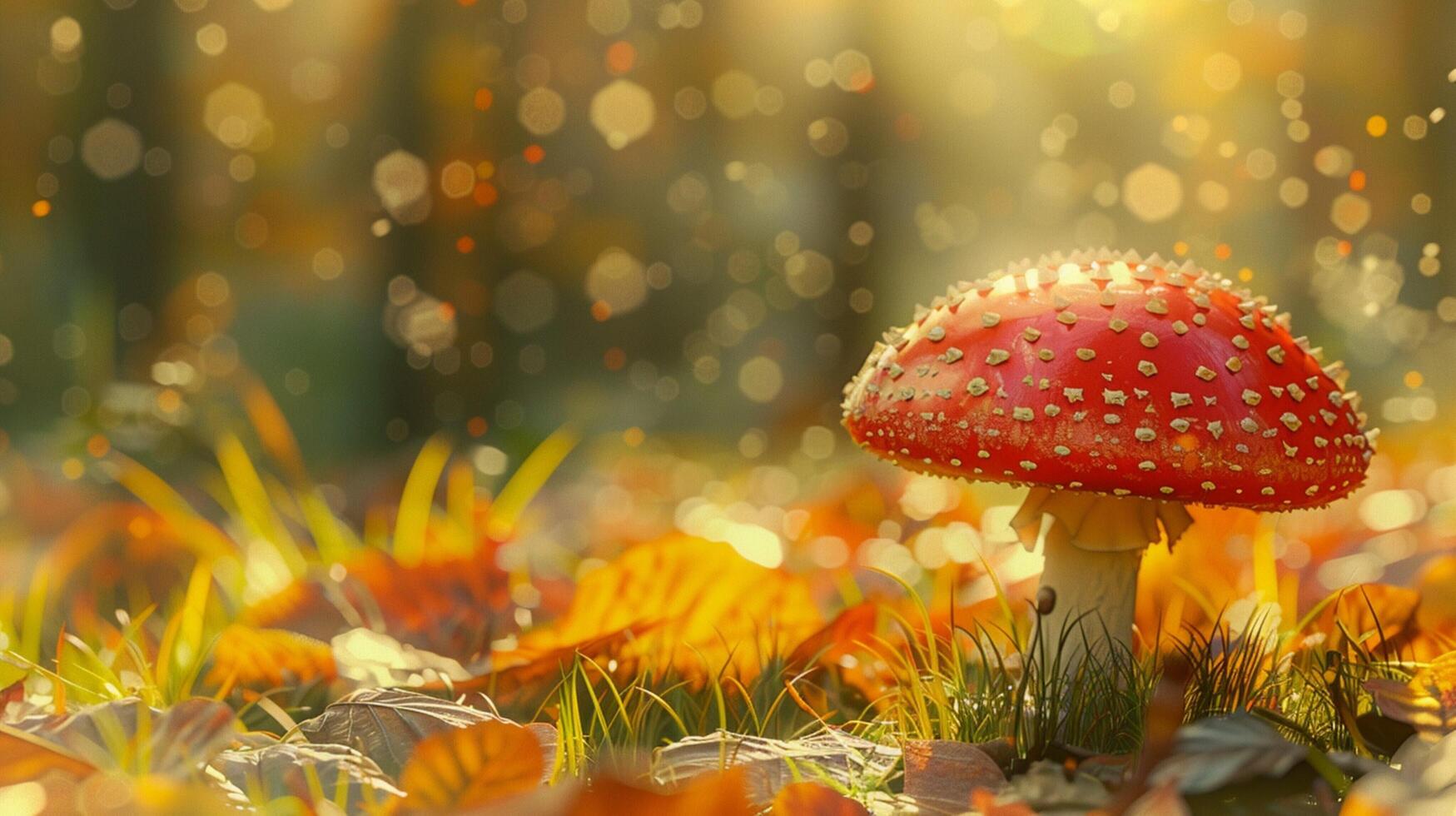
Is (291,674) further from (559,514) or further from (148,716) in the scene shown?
(559,514)

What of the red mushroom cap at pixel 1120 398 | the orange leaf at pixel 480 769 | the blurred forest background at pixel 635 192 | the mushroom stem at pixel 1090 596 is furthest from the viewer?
the blurred forest background at pixel 635 192

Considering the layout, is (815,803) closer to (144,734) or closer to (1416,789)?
(1416,789)

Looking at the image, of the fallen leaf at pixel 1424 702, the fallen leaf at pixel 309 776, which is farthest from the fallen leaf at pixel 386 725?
the fallen leaf at pixel 1424 702

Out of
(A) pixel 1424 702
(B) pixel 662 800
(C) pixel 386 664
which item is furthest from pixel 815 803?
(C) pixel 386 664

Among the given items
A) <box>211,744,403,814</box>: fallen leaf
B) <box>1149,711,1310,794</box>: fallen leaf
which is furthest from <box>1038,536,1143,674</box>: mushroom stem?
<box>211,744,403,814</box>: fallen leaf

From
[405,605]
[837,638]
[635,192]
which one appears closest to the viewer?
[837,638]

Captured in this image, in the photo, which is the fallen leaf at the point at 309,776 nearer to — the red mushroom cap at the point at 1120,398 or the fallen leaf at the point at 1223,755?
the fallen leaf at the point at 1223,755
